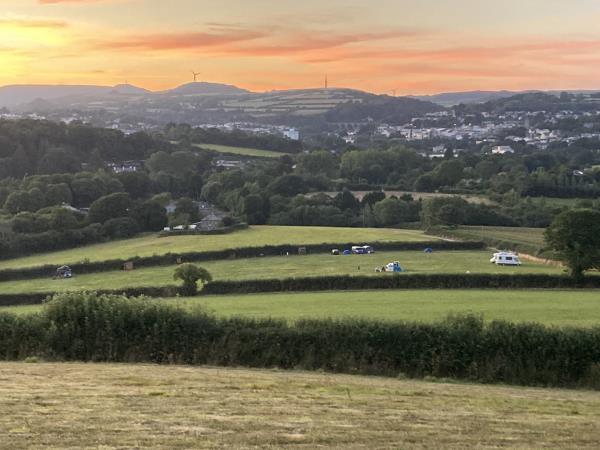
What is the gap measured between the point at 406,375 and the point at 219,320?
19.0 feet

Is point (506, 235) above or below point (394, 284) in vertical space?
below

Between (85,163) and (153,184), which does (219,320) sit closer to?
(153,184)

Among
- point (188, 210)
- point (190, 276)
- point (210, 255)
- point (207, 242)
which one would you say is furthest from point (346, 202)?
point (190, 276)

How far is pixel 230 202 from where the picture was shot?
284 feet

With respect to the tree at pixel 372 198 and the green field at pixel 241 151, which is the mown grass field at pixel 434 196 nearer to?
the tree at pixel 372 198

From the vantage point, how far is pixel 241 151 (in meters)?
148

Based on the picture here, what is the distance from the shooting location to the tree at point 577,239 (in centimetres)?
3825

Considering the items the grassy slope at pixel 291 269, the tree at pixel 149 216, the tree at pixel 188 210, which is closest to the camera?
the grassy slope at pixel 291 269

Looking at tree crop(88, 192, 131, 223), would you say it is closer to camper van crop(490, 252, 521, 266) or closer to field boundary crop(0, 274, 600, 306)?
field boundary crop(0, 274, 600, 306)

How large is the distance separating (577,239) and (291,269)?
56.0 feet

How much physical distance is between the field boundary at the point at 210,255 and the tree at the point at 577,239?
41.1ft

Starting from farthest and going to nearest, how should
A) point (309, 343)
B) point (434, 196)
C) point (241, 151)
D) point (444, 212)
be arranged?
point (241, 151)
point (434, 196)
point (444, 212)
point (309, 343)

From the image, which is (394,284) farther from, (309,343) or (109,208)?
(109,208)

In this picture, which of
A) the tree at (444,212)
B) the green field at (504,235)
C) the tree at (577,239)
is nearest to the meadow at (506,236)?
the green field at (504,235)
